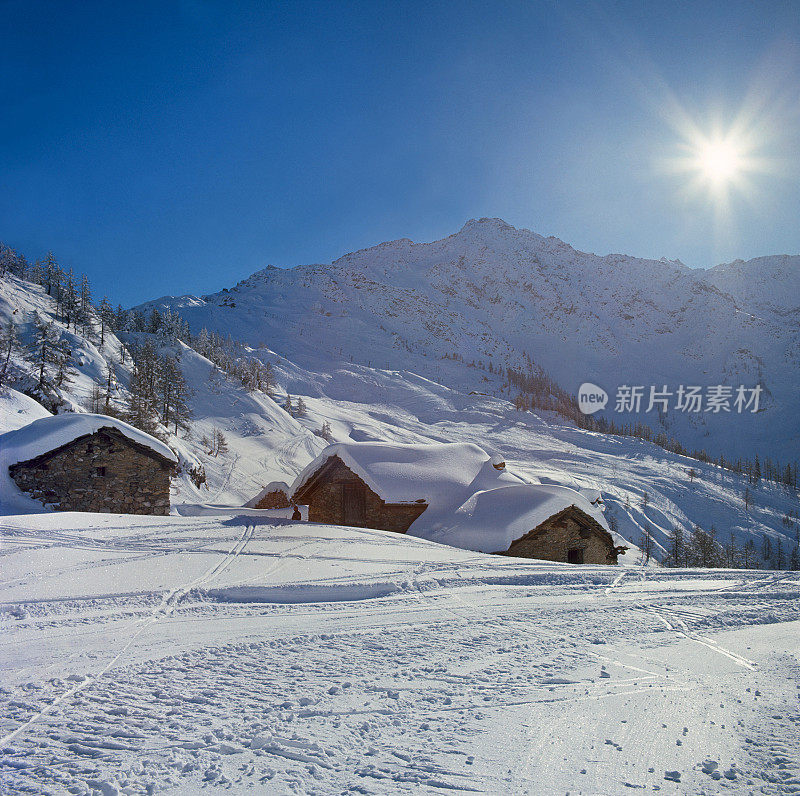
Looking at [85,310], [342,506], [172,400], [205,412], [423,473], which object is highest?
[85,310]

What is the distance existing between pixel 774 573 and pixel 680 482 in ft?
243

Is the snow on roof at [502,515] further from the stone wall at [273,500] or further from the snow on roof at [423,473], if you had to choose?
the stone wall at [273,500]

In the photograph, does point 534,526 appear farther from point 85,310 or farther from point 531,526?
point 85,310

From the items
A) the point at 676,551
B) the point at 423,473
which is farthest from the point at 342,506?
the point at 676,551

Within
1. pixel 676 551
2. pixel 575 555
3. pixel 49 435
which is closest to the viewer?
pixel 49 435

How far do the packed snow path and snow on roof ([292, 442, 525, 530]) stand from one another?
9391 mm

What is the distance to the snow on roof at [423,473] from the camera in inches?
715

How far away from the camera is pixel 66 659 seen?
480cm

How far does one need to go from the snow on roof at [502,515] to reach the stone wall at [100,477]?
10578 mm

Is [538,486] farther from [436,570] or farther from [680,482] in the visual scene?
[680,482]

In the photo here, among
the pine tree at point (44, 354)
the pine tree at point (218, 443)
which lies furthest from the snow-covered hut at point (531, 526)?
the pine tree at point (44, 354)

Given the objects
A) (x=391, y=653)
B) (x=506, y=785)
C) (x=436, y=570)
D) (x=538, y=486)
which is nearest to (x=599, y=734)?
(x=506, y=785)

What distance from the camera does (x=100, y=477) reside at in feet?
55.8

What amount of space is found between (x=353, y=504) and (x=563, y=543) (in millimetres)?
8794
